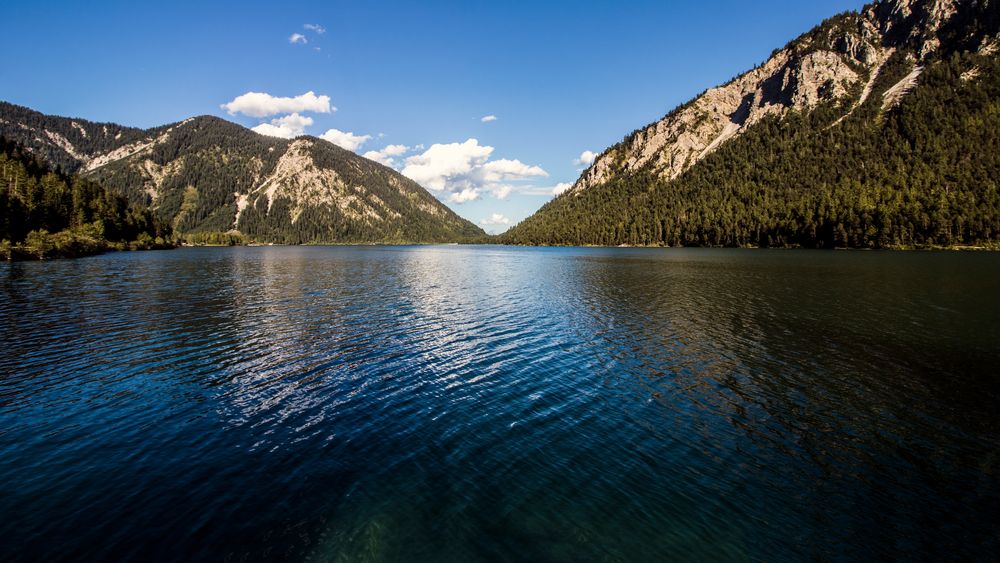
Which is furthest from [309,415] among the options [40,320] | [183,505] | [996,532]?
[40,320]

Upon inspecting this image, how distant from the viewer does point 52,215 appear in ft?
431

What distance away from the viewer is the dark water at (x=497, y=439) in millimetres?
11211

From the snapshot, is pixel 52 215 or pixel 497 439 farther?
pixel 52 215

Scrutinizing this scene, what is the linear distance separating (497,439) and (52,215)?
186 m

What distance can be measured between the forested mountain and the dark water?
342 ft

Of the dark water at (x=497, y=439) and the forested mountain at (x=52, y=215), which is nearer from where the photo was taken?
the dark water at (x=497, y=439)

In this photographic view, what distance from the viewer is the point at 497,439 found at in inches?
677

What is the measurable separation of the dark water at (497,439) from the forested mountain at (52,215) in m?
104

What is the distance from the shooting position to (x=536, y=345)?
32906 millimetres

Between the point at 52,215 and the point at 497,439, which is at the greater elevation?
the point at 52,215

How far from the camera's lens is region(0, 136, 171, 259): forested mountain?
109438mm

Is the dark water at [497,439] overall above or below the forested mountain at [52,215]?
below

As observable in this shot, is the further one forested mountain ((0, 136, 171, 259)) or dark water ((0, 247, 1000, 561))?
forested mountain ((0, 136, 171, 259))

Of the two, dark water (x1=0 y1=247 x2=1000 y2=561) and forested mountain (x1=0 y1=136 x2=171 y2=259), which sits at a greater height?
forested mountain (x1=0 y1=136 x2=171 y2=259)
